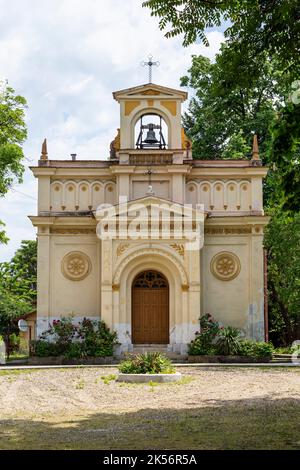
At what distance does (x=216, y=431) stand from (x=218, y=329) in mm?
15709

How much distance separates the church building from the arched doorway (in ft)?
0.13

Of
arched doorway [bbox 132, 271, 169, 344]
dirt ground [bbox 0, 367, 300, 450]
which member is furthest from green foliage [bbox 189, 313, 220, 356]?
dirt ground [bbox 0, 367, 300, 450]

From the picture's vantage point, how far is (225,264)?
28.0 meters

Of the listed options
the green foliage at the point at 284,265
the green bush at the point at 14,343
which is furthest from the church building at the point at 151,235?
the green bush at the point at 14,343

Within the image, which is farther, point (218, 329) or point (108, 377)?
point (218, 329)

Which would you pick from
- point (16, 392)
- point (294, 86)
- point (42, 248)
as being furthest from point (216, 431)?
point (42, 248)

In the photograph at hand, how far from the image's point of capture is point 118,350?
86.5ft

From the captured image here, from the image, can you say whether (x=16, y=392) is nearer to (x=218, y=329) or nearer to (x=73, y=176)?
(x=218, y=329)

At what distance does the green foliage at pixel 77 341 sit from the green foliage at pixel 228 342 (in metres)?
3.99

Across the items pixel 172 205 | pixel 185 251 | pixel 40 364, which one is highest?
pixel 172 205

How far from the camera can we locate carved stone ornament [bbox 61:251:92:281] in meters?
27.9

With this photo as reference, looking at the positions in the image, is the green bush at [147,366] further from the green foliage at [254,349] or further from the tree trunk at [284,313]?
the tree trunk at [284,313]
